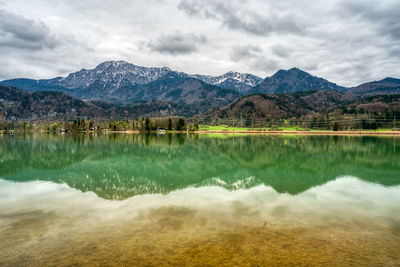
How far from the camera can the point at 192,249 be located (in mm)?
9094

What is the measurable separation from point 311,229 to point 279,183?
11095 mm

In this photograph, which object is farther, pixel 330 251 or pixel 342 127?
pixel 342 127

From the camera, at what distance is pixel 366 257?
8469 mm

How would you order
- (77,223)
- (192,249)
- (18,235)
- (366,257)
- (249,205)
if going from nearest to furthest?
1. (366,257)
2. (192,249)
3. (18,235)
4. (77,223)
5. (249,205)

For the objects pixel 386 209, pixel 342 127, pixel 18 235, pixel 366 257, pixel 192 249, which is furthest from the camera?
pixel 342 127

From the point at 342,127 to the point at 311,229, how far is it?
664ft

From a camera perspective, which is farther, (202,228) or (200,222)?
(200,222)

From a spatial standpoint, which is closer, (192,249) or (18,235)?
(192,249)

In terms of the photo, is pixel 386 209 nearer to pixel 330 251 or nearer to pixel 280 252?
pixel 330 251

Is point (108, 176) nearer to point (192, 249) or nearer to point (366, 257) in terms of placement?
point (192, 249)

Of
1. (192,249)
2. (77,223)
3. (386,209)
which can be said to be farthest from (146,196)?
(386,209)

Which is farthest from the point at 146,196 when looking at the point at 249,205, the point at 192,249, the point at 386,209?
the point at 386,209

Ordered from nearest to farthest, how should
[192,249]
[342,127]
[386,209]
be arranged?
[192,249] → [386,209] → [342,127]

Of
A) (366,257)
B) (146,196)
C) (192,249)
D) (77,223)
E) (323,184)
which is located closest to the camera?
(366,257)
